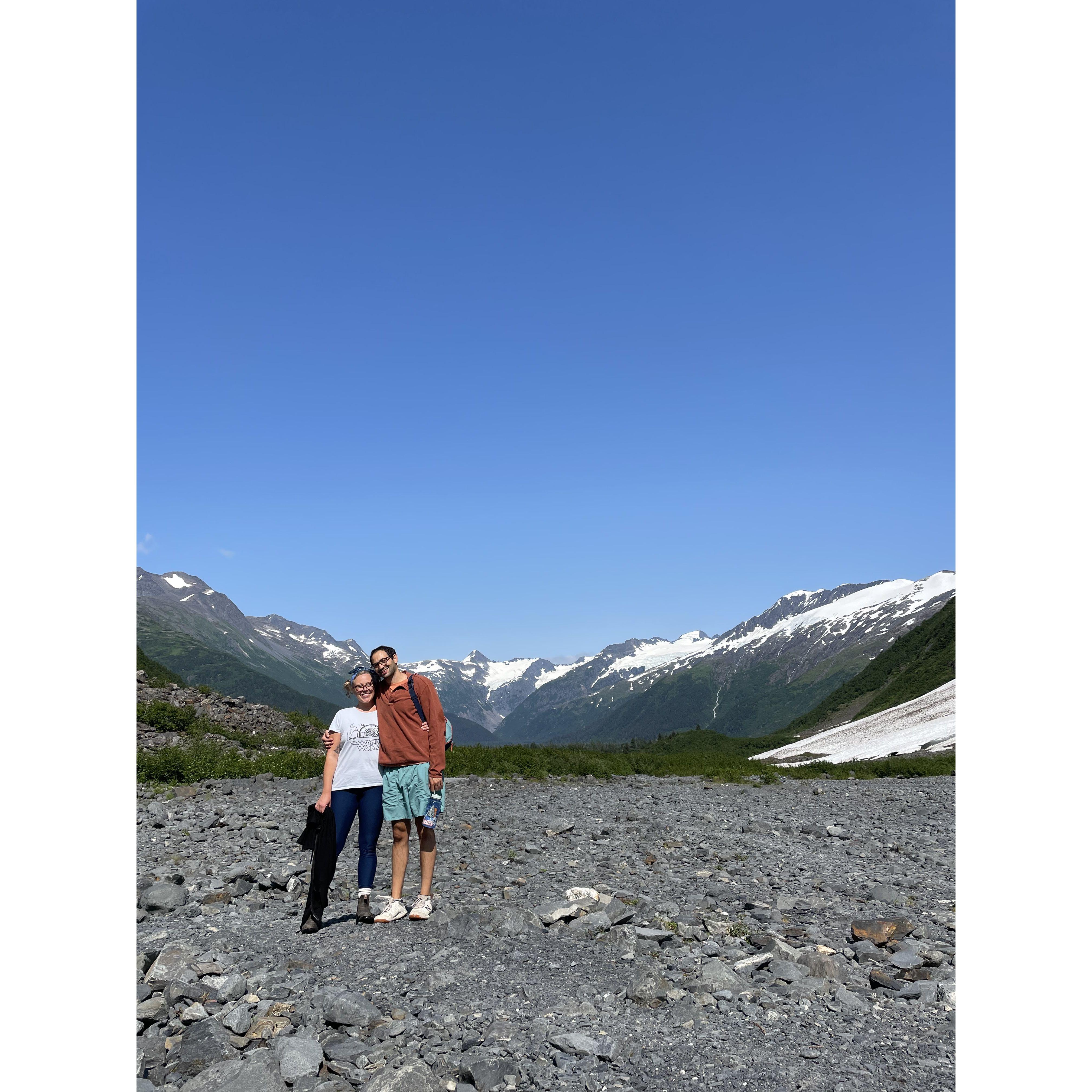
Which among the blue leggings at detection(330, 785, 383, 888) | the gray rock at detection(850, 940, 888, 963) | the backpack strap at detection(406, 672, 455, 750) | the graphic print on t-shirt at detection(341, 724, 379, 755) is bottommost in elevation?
the gray rock at detection(850, 940, 888, 963)

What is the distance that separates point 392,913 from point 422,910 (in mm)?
345

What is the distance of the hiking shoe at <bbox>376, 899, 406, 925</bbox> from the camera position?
28.2 ft

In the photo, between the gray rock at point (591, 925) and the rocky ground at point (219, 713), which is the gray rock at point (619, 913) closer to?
the gray rock at point (591, 925)

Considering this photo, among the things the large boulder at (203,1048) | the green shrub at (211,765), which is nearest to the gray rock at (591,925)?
the large boulder at (203,1048)

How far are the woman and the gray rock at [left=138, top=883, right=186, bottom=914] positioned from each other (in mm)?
2652

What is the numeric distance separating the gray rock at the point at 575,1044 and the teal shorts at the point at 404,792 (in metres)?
3.54

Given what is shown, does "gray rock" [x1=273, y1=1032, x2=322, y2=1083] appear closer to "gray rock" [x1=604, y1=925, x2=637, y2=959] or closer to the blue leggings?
the blue leggings

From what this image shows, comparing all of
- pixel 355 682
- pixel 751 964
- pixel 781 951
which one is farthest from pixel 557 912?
pixel 355 682

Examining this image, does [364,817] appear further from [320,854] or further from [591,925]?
[591,925]

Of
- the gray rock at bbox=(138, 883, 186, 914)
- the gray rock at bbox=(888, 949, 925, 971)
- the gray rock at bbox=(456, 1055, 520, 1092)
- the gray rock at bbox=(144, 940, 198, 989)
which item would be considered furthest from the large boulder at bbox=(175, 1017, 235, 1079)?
the gray rock at bbox=(888, 949, 925, 971)

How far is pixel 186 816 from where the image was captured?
1655 centimetres

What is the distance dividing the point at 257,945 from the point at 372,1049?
311cm

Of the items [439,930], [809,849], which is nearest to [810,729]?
[809,849]
